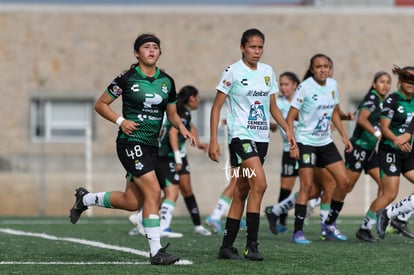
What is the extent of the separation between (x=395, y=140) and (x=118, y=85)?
365cm

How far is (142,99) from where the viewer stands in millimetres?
10016

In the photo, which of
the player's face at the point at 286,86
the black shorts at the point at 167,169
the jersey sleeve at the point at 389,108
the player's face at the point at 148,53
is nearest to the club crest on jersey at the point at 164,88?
the player's face at the point at 148,53

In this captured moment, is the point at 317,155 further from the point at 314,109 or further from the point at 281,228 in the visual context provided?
the point at 281,228

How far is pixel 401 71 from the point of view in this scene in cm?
1221

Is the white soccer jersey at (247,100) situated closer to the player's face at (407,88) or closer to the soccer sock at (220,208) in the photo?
the player's face at (407,88)

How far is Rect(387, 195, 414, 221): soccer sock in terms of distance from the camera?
41.5ft

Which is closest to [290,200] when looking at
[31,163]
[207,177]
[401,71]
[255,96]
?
[401,71]

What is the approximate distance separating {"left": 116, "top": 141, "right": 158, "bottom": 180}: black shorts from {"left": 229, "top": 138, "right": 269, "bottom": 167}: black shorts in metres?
0.84

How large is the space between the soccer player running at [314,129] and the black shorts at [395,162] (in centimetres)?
49

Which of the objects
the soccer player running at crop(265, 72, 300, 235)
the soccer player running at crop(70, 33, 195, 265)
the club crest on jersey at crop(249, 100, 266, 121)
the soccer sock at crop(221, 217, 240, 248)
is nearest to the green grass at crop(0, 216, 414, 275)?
the soccer sock at crop(221, 217, 240, 248)

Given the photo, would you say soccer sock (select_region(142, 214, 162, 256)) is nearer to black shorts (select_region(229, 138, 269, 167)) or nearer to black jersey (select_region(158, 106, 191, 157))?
black shorts (select_region(229, 138, 269, 167))

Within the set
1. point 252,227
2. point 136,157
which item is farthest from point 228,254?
point 136,157

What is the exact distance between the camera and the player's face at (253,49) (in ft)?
34.0

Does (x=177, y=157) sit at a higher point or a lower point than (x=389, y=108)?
lower
